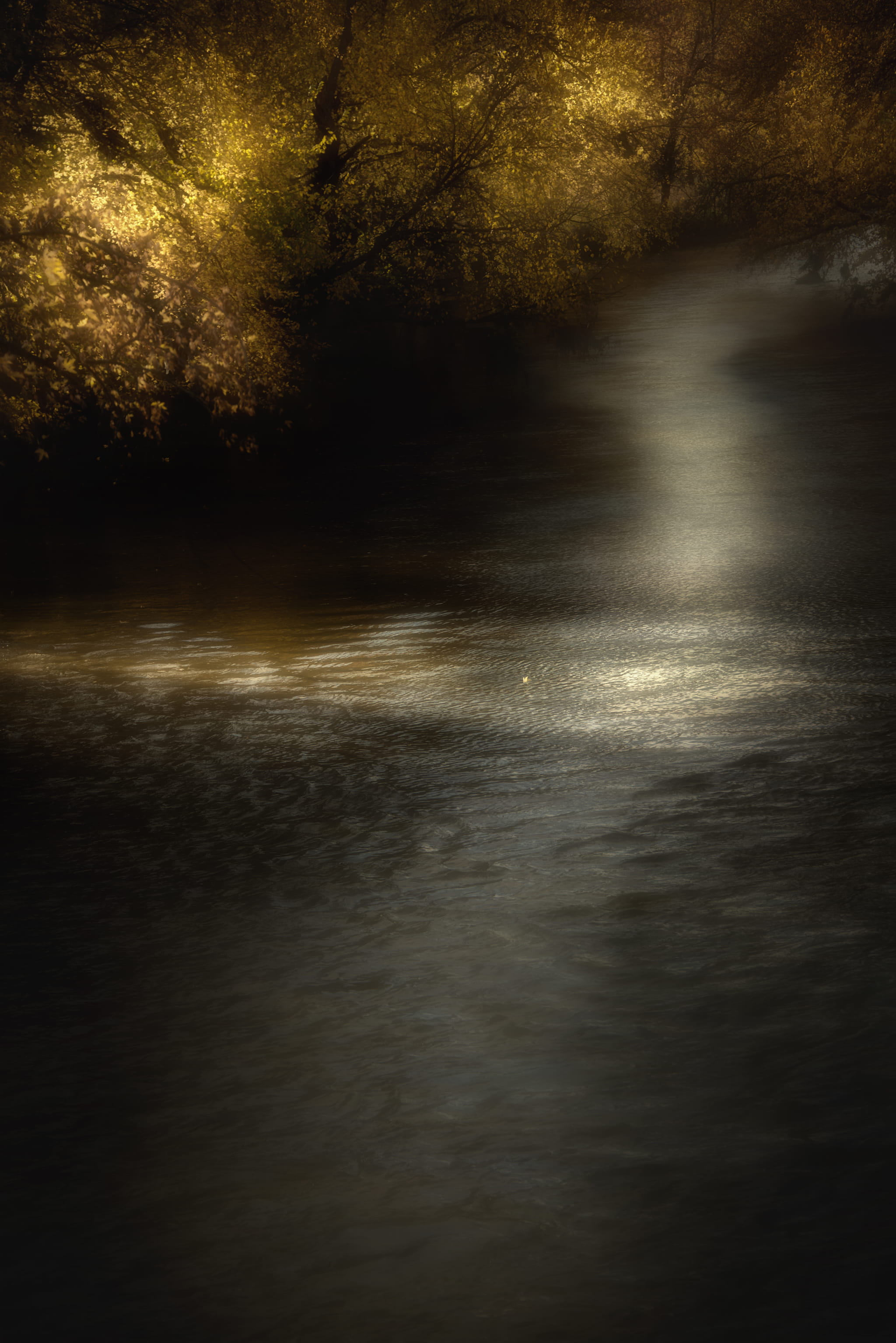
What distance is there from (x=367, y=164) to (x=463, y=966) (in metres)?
19.2

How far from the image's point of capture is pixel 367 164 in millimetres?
22266

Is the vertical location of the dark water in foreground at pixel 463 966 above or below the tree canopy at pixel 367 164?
below

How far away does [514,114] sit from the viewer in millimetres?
22438

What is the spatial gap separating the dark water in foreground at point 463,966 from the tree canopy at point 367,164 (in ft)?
17.0

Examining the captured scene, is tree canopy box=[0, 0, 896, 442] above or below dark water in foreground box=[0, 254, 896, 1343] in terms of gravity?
above

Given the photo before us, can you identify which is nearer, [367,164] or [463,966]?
[463,966]

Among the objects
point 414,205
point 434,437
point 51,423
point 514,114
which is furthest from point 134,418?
point 514,114

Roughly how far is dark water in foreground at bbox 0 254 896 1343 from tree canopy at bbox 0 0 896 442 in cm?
520

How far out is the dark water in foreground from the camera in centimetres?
354

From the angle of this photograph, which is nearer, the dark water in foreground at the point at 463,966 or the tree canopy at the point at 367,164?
the dark water in foreground at the point at 463,966

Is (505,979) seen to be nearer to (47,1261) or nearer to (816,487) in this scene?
(47,1261)

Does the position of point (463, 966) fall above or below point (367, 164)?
below

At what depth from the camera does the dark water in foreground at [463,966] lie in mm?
3543

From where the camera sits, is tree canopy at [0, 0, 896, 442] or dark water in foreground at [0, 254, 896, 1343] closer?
dark water in foreground at [0, 254, 896, 1343]
